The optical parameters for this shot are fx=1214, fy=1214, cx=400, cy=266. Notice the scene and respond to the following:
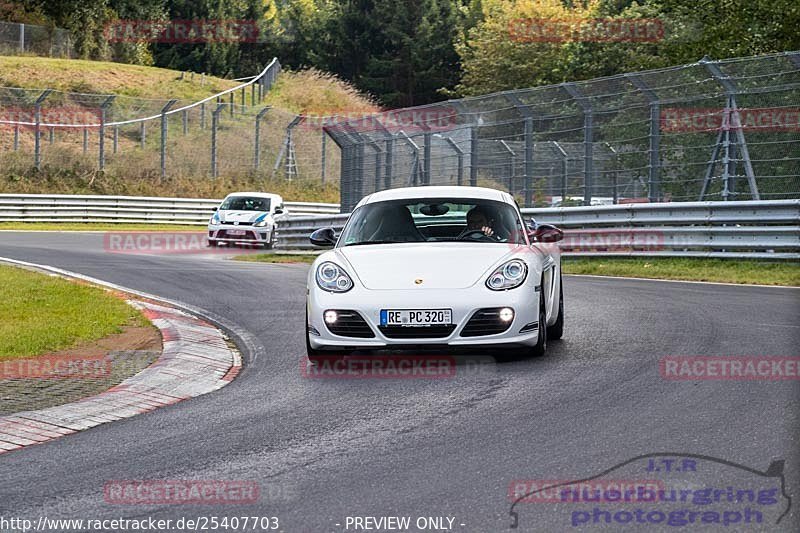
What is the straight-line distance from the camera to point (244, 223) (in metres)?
27.9

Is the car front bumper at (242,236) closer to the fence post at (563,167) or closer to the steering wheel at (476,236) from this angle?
the fence post at (563,167)

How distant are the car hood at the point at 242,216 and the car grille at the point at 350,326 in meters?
19.6

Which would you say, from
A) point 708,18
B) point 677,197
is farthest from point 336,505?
point 708,18

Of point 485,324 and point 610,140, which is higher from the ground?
point 610,140

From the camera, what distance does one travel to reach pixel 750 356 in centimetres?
862

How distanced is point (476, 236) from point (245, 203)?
63.8 ft

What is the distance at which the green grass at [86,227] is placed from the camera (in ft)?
114

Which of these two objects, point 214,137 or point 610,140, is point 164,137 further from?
point 610,140

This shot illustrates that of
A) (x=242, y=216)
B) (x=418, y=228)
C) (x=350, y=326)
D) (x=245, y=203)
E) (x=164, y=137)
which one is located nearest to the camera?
(x=350, y=326)

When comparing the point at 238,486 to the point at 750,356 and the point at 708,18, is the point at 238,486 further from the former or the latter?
the point at 708,18

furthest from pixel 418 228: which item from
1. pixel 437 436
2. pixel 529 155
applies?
pixel 529 155

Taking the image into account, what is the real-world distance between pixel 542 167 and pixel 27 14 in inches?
1949

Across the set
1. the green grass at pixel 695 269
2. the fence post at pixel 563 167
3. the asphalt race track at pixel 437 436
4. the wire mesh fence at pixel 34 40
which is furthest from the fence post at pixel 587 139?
the wire mesh fence at pixel 34 40

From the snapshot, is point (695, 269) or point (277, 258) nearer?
point (695, 269)
